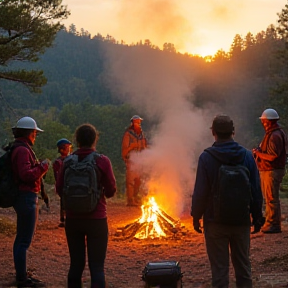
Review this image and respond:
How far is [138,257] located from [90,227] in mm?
3462

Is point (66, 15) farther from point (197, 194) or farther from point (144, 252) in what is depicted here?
point (197, 194)

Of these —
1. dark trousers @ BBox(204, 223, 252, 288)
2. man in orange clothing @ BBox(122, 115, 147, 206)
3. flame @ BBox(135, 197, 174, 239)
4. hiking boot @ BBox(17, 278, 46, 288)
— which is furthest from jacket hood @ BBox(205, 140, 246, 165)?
man in orange clothing @ BBox(122, 115, 147, 206)

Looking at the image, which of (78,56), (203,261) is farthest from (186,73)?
(78,56)

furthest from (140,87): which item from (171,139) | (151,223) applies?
(151,223)

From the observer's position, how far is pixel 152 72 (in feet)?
53.4

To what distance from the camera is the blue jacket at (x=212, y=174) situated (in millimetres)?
4602

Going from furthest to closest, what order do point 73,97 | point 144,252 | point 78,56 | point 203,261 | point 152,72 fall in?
point 78,56 < point 73,97 < point 152,72 < point 144,252 < point 203,261

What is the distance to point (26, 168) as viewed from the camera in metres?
5.44

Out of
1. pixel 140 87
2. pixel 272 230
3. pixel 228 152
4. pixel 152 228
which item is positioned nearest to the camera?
pixel 228 152

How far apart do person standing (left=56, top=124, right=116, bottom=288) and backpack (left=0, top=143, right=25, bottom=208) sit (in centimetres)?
98

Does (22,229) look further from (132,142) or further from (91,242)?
(132,142)

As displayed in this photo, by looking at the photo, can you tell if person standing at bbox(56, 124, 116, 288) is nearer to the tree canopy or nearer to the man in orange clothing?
the tree canopy

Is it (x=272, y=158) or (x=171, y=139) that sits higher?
(x=171, y=139)

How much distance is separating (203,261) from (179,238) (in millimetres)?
1720
